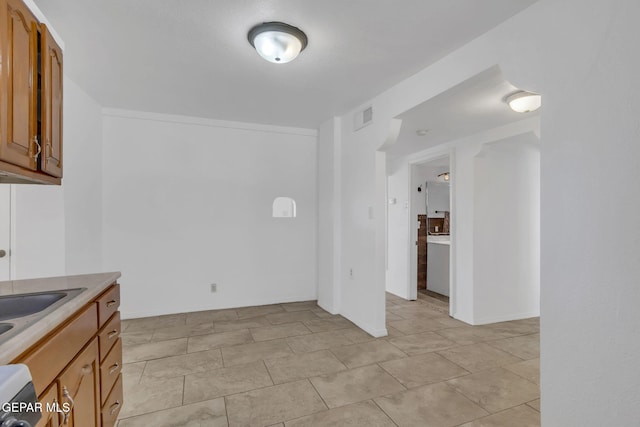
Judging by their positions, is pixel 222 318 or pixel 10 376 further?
pixel 222 318

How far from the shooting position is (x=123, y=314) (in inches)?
152

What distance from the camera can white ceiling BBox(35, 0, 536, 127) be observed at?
1.92 m

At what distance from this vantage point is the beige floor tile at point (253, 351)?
283 cm

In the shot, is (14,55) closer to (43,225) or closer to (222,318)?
(43,225)

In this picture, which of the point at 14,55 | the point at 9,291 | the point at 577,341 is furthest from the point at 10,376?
the point at 577,341

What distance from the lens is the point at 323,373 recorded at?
102 inches

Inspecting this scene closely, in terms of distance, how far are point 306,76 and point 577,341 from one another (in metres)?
2.71

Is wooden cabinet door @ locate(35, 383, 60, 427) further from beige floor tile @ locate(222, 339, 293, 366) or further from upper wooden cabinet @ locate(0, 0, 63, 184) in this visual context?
beige floor tile @ locate(222, 339, 293, 366)

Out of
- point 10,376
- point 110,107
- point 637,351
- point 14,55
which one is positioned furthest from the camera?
point 110,107

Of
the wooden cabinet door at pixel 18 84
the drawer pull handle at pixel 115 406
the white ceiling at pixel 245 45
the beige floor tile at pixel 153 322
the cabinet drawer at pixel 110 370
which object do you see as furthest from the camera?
the beige floor tile at pixel 153 322

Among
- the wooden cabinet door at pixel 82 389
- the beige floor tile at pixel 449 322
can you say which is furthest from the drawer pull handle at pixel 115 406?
the beige floor tile at pixel 449 322

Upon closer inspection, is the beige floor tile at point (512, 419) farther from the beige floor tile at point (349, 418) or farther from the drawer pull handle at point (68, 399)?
the drawer pull handle at point (68, 399)

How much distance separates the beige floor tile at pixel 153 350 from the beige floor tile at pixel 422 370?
1970 millimetres

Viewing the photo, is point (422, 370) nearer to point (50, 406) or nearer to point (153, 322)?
point (50, 406)
